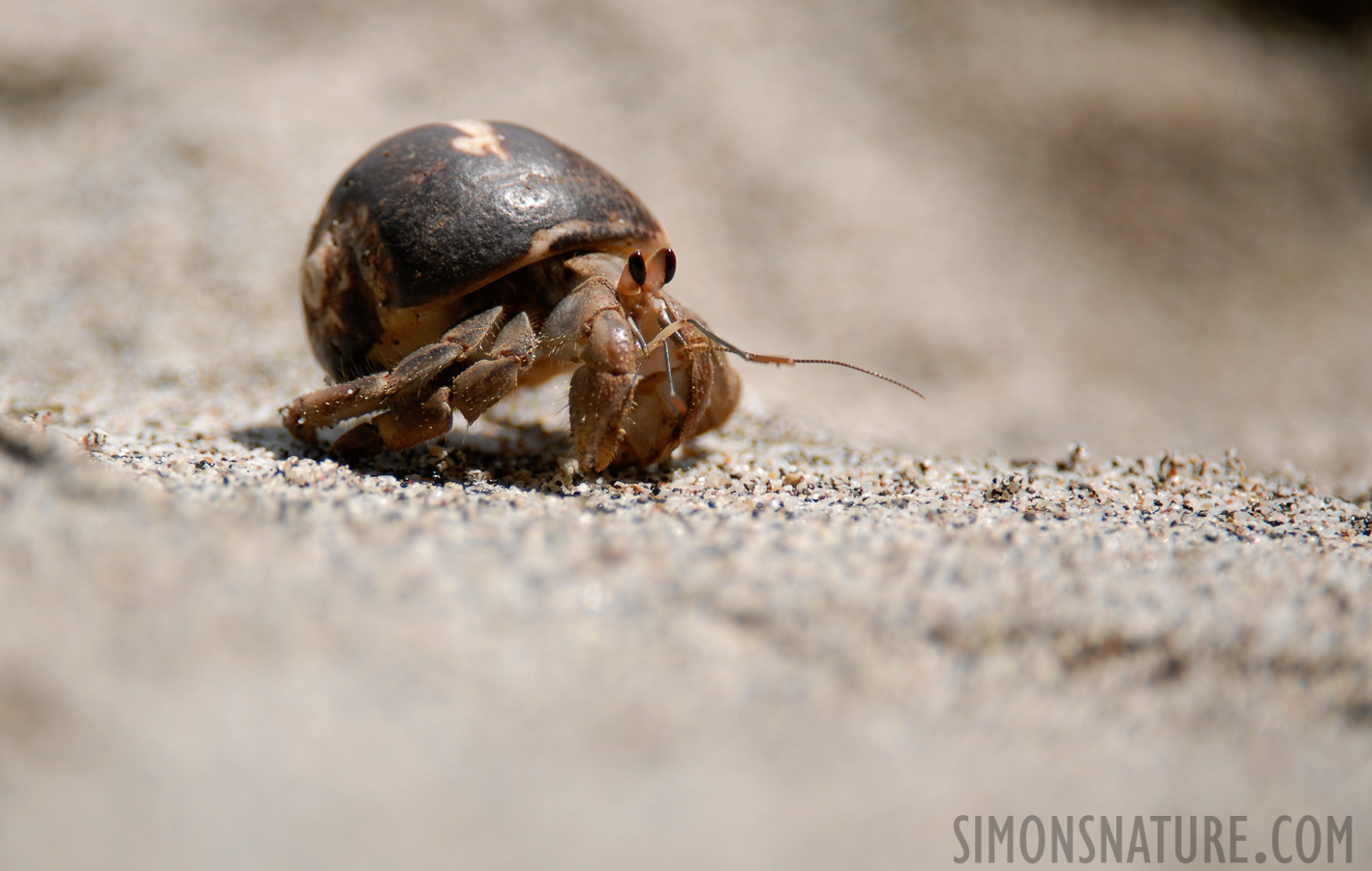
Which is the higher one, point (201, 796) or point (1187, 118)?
point (1187, 118)

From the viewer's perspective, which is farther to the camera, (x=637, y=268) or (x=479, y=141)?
(x=479, y=141)

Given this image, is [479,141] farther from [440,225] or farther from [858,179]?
[858,179]

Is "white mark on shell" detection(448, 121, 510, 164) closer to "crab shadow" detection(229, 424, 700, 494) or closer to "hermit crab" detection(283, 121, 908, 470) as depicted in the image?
"hermit crab" detection(283, 121, 908, 470)

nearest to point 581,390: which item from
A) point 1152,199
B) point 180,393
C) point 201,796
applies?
point 201,796

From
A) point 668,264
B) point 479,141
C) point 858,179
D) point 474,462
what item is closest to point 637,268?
point 668,264

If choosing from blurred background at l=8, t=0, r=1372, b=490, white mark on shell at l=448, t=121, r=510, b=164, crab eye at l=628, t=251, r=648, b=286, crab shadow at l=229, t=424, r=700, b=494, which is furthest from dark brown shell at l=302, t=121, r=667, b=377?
blurred background at l=8, t=0, r=1372, b=490

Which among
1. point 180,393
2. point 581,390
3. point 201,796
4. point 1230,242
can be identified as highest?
point 1230,242

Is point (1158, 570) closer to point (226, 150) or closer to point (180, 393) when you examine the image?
point (180, 393)
